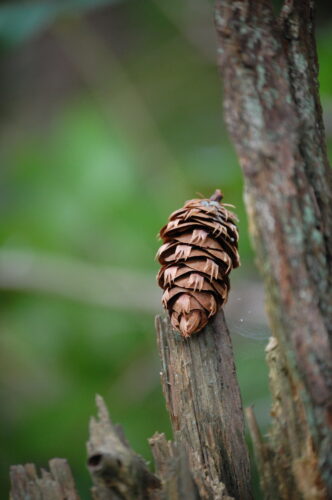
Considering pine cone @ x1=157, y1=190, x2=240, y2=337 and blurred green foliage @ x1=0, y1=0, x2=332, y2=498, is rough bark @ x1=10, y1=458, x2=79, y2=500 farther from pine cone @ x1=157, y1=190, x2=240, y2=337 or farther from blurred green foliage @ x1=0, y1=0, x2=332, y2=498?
blurred green foliage @ x1=0, y1=0, x2=332, y2=498

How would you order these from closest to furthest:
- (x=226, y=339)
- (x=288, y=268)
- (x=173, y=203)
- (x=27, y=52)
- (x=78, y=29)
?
(x=288, y=268) → (x=226, y=339) → (x=173, y=203) → (x=78, y=29) → (x=27, y=52)

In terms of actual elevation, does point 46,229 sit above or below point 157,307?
above

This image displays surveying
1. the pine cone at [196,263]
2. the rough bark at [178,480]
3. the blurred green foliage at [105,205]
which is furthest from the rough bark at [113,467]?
the blurred green foliage at [105,205]

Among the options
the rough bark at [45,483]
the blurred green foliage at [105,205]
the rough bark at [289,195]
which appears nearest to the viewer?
the rough bark at [289,195]

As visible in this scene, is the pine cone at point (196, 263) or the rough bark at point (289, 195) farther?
the pine cone at point (196, 263)

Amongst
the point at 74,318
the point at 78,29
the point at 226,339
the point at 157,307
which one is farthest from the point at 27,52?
the point at 226,339

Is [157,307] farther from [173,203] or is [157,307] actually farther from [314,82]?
[314,82]

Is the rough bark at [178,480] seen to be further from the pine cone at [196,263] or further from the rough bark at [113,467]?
the pine cone at [196,263]

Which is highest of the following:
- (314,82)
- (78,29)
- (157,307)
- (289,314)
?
(78,29)
